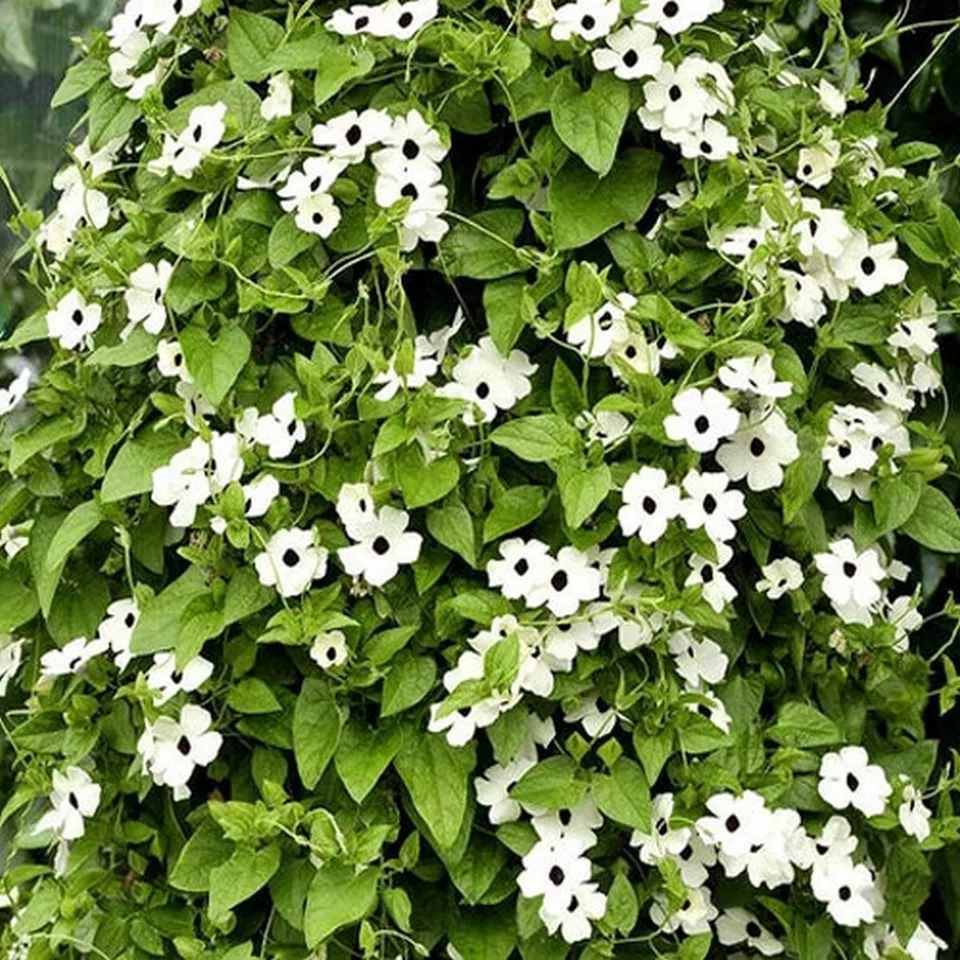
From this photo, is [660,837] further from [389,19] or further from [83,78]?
[83,78]

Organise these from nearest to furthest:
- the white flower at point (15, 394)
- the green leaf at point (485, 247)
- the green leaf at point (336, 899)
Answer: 1. the green leaf at point (336, 899)
2. the green leaf at point (485, 247)
3. the white flower at point (15, 394)

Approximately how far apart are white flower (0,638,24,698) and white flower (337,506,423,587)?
1.13 ft

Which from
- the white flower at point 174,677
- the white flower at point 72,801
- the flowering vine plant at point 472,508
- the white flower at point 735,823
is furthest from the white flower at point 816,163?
the white flower at point 72,801

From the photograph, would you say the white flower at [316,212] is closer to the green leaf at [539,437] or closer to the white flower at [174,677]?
the green leaf at [539,437]

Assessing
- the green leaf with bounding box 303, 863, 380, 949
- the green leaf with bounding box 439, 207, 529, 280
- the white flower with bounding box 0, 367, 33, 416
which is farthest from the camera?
the white flower with bounding box 0, 367, 33, 416

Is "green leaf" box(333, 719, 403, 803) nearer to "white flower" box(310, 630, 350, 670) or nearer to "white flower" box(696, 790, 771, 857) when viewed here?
"white flower" box(310, 630, 350, 670)

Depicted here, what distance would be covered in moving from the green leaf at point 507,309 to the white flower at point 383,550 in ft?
0.46

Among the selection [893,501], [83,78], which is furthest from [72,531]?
[893,501]

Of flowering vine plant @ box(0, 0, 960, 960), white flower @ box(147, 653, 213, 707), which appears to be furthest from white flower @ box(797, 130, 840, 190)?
white flower @ box(147, 653, 213, 707)

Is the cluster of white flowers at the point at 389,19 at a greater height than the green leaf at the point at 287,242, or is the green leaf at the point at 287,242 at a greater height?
the cluster of white flowers at the point at 389,19

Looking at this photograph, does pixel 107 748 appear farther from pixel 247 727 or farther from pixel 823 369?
pixel 823 369

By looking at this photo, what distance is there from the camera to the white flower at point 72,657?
1.19m

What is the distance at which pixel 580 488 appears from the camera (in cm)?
107

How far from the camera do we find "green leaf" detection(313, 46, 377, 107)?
112cm
